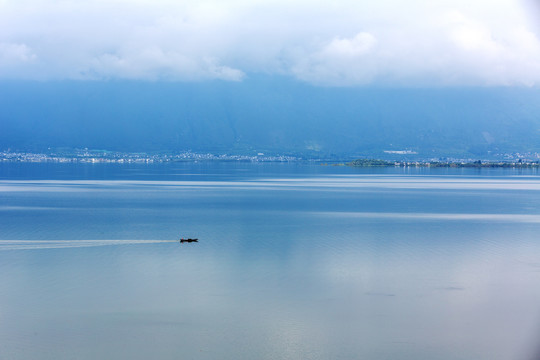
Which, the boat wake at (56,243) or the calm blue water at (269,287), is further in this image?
the boat wake at (56,243)

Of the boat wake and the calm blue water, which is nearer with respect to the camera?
the calm blue water

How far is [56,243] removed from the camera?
26.8 m

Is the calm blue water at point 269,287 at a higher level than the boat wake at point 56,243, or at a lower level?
lower

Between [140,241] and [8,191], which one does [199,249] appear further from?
[8,191]

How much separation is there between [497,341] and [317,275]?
7068 millimetres

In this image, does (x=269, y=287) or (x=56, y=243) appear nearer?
(x=269, y=287)

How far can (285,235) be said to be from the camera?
29891 mm

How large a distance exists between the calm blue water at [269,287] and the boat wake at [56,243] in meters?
0.07

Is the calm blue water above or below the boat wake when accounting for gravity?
below

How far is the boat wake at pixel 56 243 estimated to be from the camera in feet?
84.3

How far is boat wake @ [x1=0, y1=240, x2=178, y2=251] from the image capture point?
25688 millimetres

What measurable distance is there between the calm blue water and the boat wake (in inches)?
2.8

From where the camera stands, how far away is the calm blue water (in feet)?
46.9

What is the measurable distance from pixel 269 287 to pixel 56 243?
36.2 feet
